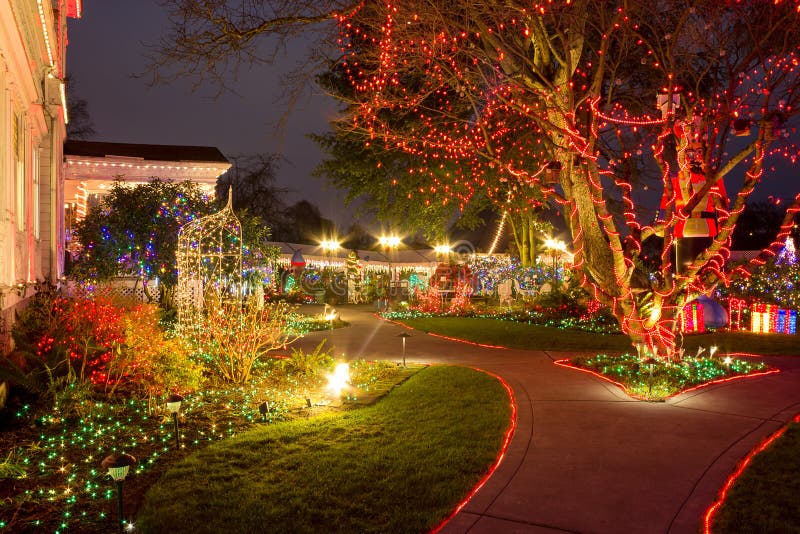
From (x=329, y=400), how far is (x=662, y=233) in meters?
5.59

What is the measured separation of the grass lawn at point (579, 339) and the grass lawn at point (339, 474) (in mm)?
6221

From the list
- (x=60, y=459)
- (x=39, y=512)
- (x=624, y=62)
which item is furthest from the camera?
(x=624, y=62)

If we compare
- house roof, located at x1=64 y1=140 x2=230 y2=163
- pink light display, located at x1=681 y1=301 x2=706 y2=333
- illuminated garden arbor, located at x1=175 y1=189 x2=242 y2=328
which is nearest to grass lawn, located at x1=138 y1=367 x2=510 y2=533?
illuminated garden arbor, located at x1=175 y1=189 x2=242 y2=328

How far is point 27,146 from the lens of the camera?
9.86 m

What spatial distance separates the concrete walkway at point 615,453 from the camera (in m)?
4.29

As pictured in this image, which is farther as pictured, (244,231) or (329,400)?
(244,231)

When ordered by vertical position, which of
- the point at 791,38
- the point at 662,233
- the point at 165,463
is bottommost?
the point at 165,463

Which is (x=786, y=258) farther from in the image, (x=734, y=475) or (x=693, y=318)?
(x=734, y=475)

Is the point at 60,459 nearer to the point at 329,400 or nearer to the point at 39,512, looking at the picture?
the point at 39,512

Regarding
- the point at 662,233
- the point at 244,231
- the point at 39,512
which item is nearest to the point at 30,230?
the point at 39,512

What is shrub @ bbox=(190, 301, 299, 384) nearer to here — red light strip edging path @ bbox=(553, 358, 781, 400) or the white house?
the white house

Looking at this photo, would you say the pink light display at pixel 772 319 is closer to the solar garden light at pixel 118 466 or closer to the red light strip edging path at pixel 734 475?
the red light strip edging path at pixel 734 475

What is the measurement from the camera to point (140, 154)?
20.4m

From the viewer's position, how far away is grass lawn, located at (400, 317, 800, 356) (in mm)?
12562
